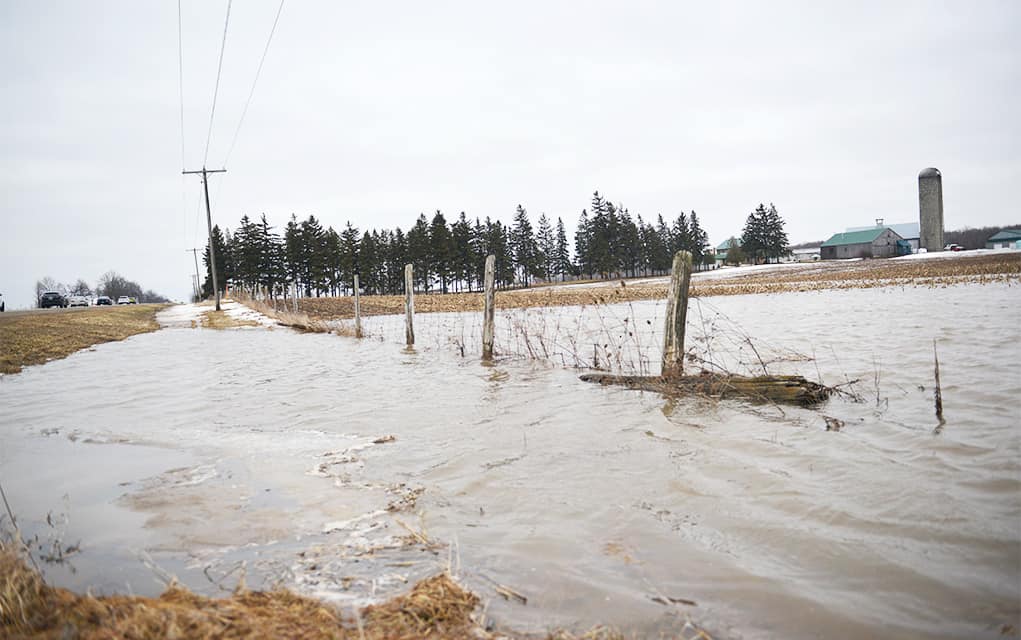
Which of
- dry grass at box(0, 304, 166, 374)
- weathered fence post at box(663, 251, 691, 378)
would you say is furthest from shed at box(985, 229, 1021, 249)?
dry grass at box(0, 304, 166, 374)

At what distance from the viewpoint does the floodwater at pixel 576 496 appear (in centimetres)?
307

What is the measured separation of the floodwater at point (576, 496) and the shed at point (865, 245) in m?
95.4

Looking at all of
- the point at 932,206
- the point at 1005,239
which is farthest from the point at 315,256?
the point at 1005,239

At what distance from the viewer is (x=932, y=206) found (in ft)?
271

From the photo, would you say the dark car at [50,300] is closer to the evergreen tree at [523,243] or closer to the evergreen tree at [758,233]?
the evergreen tree at [523,243]

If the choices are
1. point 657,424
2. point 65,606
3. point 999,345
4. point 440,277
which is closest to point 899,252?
point 440,277

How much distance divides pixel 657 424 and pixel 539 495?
259 cm

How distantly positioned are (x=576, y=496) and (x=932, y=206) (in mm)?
98564

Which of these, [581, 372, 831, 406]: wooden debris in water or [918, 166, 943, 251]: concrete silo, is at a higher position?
[918, 166, 943, 251]: concrete silo

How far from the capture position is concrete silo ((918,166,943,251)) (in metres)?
82.2

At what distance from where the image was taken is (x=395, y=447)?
20.7 ft

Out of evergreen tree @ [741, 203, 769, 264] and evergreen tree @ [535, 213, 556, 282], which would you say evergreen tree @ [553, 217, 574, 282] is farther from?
evergreen tree @ [741, 203, 769, 264]

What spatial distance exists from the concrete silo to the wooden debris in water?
93386mm

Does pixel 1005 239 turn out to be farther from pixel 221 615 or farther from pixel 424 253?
pixel 221 615
